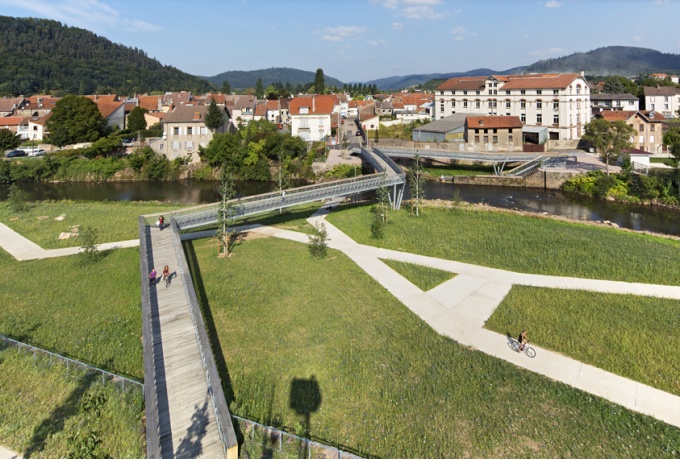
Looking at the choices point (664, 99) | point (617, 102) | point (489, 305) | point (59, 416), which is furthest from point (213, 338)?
point (664, 99)

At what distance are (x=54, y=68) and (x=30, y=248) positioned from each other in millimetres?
159608

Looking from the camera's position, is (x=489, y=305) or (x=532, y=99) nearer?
(x=489, y=305)

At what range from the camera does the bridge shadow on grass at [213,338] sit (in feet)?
38.8

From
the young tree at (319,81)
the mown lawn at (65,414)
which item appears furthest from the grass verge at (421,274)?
the young tree at (319,81)

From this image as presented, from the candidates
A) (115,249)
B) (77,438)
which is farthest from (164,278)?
(115,249)

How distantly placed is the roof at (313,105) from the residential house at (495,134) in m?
22.4

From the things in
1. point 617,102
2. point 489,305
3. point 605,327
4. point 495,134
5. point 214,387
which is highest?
point 617,102

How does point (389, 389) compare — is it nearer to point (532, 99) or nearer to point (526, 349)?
point (526, 349)

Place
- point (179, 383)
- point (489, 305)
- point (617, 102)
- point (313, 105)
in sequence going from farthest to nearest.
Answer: point (617, 102), point (313, 105), point (489, 305), point (179, 383)

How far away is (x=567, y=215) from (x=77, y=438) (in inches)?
1522

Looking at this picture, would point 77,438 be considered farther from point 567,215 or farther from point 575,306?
point 567,215

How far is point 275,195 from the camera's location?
2902 centimetres

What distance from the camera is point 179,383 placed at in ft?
36.3

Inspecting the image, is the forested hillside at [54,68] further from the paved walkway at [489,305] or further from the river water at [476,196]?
the paved walkway at [489,305]
